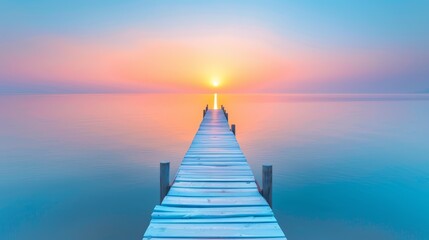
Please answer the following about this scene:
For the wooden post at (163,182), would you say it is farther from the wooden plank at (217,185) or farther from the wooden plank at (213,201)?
the wooden plank at (213,201)

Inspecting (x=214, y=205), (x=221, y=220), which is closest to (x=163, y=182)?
(x=214, y=205)

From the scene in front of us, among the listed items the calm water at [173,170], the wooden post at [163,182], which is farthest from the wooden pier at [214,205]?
the calm water at [173,170]

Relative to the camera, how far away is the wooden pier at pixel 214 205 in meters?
4.19

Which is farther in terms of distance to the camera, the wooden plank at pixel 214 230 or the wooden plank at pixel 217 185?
the wooden plank at pixel 217 185

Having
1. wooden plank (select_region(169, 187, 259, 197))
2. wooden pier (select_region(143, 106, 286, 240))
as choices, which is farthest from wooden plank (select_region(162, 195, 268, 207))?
wooden plank (select_region(169, 187, 259, 197))

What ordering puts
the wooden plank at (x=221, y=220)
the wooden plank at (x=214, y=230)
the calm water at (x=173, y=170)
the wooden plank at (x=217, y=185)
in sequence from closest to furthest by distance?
the wooden plank at (x=214, y=230) → the wooden plank at (x=221, y=220) → the wooden plank at (x=217, y=185) → the calm water at (x=173, y=170)

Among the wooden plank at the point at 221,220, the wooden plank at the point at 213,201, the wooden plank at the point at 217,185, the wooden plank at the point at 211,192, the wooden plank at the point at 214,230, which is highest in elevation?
the wooden plank at the point at 217,185

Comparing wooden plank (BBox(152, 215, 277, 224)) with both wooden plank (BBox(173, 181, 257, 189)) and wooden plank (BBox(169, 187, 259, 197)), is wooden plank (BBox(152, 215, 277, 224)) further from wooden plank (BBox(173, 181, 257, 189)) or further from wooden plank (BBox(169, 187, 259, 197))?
wooden plank (BBox(173, 181, 257, 189))

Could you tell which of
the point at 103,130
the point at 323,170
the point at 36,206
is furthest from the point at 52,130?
the point at 323,170

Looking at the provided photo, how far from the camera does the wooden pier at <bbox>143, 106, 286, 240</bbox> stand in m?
4.19

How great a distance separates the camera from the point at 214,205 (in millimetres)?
5176

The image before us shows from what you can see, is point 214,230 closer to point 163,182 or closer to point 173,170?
point 163,182

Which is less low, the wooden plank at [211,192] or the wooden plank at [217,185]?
the wooden plank at [217,185]

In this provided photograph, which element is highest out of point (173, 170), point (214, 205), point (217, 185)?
point (217, 185)
